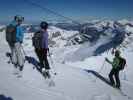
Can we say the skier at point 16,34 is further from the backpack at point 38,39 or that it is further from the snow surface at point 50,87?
the snow surface at point 50,87

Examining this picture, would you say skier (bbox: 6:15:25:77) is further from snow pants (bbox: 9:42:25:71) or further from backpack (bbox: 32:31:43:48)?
backpack (bbox: 32:31:43:48)

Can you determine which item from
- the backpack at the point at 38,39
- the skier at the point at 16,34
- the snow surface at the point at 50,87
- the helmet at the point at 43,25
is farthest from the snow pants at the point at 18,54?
the helmet at the point at 43,25

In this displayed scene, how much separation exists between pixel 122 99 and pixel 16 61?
6.44 meters

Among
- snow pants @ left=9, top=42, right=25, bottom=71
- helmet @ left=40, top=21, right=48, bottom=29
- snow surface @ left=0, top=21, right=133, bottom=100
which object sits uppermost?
helmet @ left=40, top=21, right=48, bottom=29

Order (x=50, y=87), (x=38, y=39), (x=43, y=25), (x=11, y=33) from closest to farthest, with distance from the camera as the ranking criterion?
(x=50, y=87) → (x=11, y=33) → (x=43, y=25) → (x=38, y=39)

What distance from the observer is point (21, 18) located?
10797mm

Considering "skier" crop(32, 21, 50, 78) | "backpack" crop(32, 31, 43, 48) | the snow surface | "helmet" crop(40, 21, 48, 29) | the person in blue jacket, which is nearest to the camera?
the snow surface

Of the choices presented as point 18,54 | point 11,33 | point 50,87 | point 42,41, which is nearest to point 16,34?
→ point 11,33

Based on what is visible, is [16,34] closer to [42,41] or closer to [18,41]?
[18,41]

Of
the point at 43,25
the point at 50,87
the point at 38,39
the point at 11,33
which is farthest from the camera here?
the point at 38,39

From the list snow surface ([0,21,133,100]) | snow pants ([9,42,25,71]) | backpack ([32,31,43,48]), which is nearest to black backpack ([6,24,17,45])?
snow pants ([9,42,25,71])

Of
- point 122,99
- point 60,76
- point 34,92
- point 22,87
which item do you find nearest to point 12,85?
point 22,87

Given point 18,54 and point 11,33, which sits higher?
point 11,33

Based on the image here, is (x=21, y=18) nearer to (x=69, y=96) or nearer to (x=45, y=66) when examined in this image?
(x=45, y=66)
